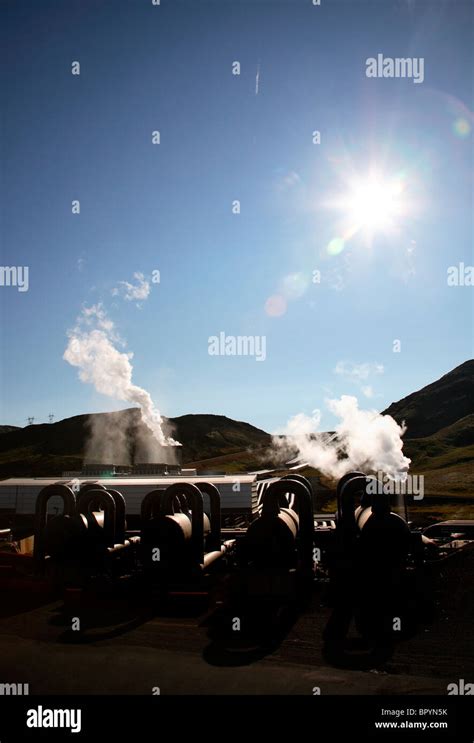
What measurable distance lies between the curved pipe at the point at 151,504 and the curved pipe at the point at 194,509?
208 centimetres

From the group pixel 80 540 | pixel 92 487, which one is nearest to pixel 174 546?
pixel 80 540

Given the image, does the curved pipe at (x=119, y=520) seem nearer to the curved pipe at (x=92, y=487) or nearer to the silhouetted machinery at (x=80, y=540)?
the silhouetted machinery at (x=80, y=540)

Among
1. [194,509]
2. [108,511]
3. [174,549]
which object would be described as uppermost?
[194,509]

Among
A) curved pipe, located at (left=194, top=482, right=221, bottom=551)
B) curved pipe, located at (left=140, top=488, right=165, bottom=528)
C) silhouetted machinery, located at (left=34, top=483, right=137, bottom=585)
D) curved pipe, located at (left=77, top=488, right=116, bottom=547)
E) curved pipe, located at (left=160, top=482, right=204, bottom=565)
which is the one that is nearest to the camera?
curved pipe, located at (left=160, top=482, right=204, bottom=565)

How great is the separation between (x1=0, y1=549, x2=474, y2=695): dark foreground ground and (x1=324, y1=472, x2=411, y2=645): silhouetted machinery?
0.97m

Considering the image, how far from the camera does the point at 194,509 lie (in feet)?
61.6

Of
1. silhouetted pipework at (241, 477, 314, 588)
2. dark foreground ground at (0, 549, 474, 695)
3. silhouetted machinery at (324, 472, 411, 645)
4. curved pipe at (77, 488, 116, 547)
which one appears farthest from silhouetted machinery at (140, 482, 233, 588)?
silhouetted machinery at (324, 472, 411, 645)

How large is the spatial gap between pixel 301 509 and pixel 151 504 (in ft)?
24.2

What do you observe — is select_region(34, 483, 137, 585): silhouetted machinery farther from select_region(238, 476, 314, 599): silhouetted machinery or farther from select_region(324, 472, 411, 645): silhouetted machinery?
select_region(324, 472, 411, 645): silhouetted machinery

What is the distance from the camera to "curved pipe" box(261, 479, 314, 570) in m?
18.3

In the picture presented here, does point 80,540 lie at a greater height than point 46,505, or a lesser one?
lesser

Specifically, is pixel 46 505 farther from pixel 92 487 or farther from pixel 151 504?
pixel 92 487

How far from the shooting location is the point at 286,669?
11.4m

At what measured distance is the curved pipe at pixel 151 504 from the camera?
2264 centimetres
